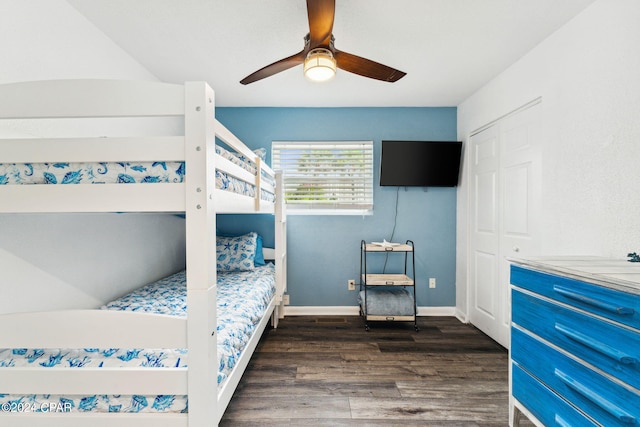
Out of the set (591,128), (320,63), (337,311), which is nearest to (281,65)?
A: (320,63)

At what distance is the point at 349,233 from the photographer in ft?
11.2

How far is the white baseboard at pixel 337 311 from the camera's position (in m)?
3.39

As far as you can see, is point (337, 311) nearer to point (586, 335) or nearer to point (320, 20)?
point (586, 335)

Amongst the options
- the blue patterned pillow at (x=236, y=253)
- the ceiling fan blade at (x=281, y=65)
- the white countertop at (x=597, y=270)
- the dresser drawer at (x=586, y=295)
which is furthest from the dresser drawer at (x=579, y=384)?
the blue patterned pillow at (x=236, y=253)

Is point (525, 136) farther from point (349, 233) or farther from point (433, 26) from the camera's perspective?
point (349, 233)

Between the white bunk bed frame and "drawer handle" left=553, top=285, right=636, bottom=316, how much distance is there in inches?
56.2

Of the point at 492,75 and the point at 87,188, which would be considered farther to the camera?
the point at 492,75

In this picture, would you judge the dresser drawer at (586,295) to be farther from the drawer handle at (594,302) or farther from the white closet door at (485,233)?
the white closet door at (485,233)

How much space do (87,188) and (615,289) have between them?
1.88 metres

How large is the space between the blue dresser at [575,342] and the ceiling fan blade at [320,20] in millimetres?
1539

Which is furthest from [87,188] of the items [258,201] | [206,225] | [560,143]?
[560,143]

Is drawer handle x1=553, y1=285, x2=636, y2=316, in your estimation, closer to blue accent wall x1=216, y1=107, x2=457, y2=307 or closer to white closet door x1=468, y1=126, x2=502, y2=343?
white closet door x1=468, y1=126, x2=502, y2=343

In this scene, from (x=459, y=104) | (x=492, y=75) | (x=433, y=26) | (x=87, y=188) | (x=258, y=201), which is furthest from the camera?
(x=459, y=104)

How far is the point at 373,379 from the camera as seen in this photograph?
2105 millimetres
